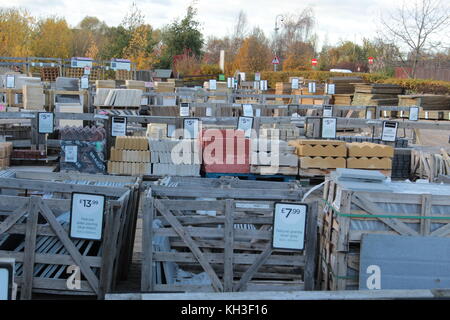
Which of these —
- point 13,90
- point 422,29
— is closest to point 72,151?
point 13,90

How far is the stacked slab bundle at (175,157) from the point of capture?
11117 millimetres

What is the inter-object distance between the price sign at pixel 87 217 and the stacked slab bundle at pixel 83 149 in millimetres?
5115

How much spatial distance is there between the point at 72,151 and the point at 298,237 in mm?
6149

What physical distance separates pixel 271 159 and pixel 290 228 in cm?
517

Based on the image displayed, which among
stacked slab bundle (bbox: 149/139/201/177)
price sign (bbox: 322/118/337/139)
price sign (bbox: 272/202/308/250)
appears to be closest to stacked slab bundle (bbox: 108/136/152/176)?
stacked slab bundle (bbox: 149/139/201/177)

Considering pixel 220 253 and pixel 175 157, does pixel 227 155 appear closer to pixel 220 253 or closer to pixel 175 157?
pixel 175 157

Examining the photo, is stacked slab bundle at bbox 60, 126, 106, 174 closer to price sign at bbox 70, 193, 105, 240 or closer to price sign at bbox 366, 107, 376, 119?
price sign at bbox 70, 193, 105, 240

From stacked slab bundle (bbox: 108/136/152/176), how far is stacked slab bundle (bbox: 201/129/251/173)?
1.19 meters

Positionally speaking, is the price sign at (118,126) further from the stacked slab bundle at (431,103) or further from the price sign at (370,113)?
the stacked slab bundle at (431,103)

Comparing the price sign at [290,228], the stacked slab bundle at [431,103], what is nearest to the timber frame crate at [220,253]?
the price sign at [290,228]

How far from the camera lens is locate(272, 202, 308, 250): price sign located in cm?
602

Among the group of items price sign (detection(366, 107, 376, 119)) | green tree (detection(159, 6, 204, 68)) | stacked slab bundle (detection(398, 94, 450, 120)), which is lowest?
price sign (detection(366, 107, 376, 119))
